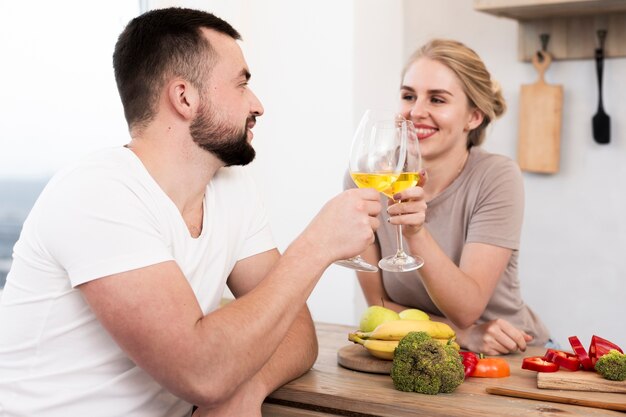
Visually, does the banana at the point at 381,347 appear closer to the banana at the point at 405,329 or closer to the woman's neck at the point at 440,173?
the banana at the point at 405,329

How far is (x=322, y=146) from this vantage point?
3.45 m

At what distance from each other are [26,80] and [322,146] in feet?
4.10

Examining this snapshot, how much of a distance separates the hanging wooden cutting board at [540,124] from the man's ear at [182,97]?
Result: 6.78 feet

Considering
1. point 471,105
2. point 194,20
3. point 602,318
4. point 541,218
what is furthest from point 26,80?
point 602,318

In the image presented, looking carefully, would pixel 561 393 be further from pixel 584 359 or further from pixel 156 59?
pixel 156 59

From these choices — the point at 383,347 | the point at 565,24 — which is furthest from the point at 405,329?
the point at 565,24

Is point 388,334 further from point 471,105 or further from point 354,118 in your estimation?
point 354,118

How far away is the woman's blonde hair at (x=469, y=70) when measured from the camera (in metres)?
2.39

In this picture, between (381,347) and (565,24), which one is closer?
(381,347)

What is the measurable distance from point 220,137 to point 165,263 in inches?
13.9

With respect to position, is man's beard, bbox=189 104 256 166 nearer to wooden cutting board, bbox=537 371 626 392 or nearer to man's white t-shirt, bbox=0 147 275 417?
man's white t-shirt, bbox=0 147 275 417

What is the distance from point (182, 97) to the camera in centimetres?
167

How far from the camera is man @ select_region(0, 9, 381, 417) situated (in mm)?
1419

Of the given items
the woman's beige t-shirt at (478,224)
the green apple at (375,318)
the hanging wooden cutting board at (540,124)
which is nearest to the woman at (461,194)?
the woman's beige t-shirt at (478,224)
